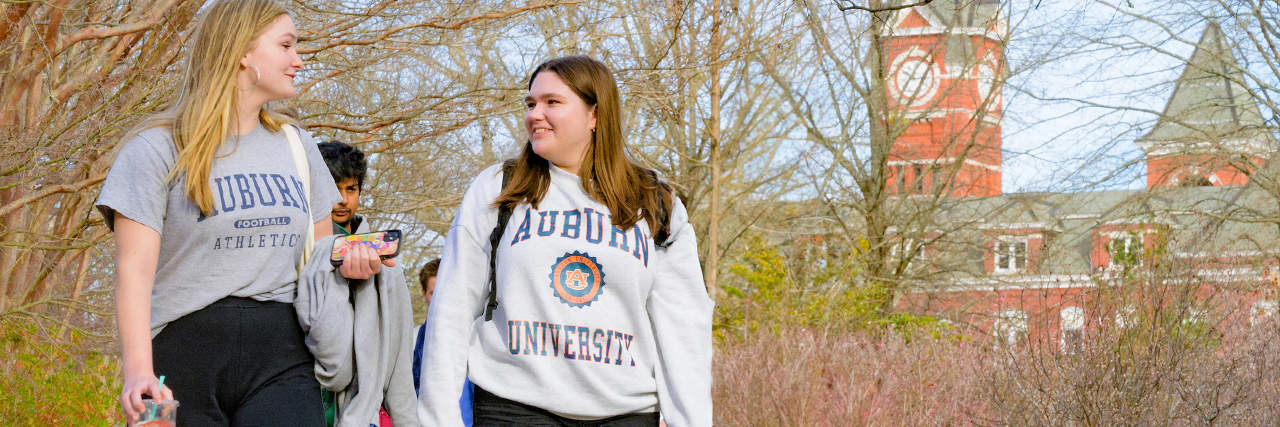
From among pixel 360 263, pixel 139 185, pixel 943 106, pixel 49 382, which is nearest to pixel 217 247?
pixel 139 185

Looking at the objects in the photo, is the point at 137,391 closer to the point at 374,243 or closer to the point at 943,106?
the point at 374,243

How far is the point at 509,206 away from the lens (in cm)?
285

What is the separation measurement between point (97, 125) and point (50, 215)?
5.86ft

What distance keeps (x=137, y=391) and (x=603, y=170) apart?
1.22m

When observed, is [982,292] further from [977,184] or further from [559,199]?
[559,199]

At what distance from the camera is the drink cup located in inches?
92.3

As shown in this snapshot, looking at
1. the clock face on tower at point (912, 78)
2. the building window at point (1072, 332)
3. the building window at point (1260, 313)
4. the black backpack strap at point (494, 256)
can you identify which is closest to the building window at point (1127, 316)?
the building window at point (1072, 332)

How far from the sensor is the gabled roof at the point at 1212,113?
1773cm

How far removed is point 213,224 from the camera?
8.43 feet

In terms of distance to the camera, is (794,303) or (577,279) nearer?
(577,279)

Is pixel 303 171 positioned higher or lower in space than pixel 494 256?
higher

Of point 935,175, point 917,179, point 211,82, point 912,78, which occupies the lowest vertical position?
point 211,82

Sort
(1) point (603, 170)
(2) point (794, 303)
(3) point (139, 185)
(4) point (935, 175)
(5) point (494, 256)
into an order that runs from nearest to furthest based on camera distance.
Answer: (3) point (139, 185)
(5) point (494, 256)
(1) point (603, 170)
(2) point (794, 303)
(4) point (935, 175)

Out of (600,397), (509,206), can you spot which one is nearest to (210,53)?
(509,206)
